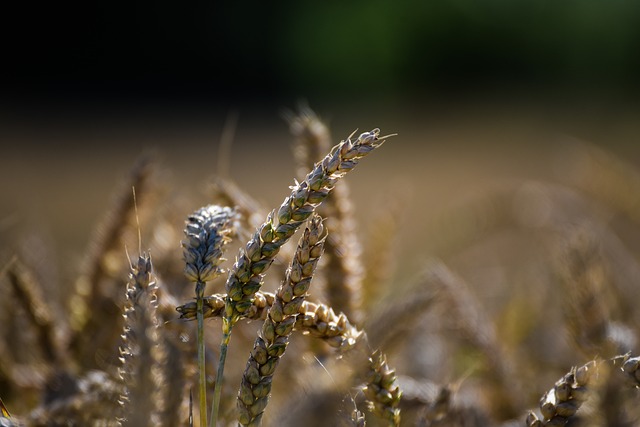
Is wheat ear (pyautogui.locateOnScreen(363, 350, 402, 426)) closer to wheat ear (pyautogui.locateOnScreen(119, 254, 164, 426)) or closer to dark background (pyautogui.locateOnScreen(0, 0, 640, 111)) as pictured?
wheat ear (pyautogui.locateOnScreen(119, 254, 164, 426))

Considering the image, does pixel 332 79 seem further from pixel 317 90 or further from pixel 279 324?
pixel 279 324

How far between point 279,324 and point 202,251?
0.19 ft

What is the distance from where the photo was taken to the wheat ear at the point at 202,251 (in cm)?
A: 43

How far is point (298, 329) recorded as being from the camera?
47cm

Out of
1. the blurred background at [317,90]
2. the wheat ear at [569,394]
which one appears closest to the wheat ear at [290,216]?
the wheat ear at [569,394]

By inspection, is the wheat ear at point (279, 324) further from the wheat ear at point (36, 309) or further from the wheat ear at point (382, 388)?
the wheat ear at point (36, 309)

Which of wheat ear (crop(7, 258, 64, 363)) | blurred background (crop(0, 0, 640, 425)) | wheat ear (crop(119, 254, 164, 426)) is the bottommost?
wheat ear (crop(119, 254, 164, 426))

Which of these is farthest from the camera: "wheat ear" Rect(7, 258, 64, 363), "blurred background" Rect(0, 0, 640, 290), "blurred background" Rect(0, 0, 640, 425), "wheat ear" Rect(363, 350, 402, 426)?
"blurred background" Rect(0, 0, 640, 290)

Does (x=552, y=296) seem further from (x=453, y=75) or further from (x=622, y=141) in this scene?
(x=453, y=75)

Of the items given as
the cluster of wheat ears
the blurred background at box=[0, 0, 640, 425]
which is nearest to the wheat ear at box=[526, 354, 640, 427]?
the cluster of wheat ears

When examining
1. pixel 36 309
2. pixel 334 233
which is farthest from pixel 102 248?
pixel 334 233

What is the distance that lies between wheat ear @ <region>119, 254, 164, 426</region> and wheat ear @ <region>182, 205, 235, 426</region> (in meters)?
0.02

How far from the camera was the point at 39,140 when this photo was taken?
245 inches

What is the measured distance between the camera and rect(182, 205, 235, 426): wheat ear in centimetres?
43
